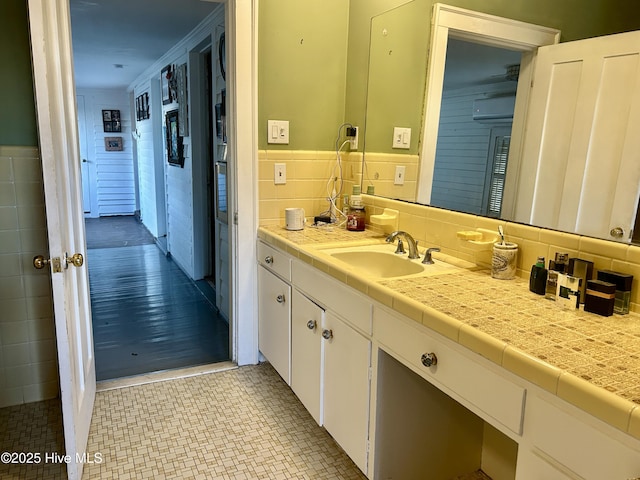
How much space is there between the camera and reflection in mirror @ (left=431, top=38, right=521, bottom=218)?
5.53ft

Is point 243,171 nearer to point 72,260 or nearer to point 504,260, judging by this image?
point 72,260

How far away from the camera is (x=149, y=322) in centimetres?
328

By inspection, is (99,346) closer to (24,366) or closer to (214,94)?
(24,366)

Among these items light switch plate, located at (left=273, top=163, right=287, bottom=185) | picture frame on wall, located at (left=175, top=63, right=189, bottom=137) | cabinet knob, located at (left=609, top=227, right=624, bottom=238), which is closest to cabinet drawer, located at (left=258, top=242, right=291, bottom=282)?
light switch plate, located at (left=273, top=163, right=287, bottom=185)

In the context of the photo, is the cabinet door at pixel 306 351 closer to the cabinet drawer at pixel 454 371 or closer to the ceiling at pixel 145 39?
the cabinet drawer at pixel 454 371

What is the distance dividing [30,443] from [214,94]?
268 cm

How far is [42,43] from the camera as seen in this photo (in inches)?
55.0

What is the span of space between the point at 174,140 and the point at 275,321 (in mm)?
3258

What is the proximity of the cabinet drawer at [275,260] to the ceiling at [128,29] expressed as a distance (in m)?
1.31

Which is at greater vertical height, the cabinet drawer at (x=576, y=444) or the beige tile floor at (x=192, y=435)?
the cabinet drawer at (x=576, y=444)

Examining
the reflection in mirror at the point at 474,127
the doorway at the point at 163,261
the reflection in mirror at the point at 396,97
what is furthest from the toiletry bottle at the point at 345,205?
the doorway at the point at 163,261

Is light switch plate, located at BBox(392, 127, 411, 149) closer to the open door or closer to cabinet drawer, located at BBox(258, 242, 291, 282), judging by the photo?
cabinet drawer, located at BBox(258, 242, 291, 282)

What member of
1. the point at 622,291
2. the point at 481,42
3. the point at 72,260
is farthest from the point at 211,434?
the point at 481,42

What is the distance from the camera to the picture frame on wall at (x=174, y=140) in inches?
181
